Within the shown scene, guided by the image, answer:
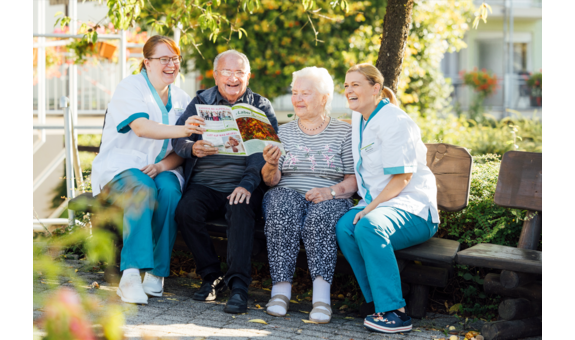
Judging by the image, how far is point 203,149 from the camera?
3.64 metres

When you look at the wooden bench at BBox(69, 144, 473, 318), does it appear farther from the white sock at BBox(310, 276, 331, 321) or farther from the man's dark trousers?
the white sock at BBox(310, 276, 331, 321)

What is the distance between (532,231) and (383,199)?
102 cm

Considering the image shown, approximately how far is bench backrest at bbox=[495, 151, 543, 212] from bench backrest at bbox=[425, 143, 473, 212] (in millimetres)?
214

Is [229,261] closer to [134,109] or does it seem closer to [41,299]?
[134,109]

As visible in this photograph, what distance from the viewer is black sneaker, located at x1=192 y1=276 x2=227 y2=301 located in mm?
3584

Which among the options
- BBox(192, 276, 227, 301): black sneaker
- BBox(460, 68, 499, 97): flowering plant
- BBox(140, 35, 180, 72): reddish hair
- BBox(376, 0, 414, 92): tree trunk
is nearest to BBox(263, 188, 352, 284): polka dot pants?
BBox(192, 276, 227, 301): black sneaker

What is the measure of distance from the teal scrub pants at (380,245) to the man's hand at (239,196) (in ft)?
2.05

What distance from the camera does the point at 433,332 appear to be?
126 inches

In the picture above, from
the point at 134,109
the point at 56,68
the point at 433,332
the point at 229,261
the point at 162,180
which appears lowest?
the point at 433,332

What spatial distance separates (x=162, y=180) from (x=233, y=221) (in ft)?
2.03

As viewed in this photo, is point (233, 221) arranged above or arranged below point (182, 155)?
below

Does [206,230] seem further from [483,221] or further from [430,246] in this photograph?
[483,221]
